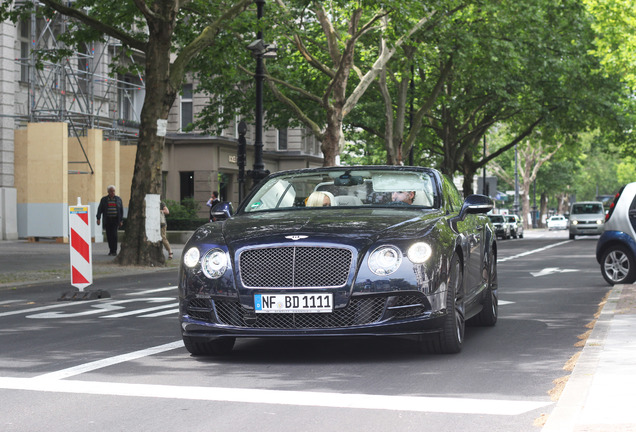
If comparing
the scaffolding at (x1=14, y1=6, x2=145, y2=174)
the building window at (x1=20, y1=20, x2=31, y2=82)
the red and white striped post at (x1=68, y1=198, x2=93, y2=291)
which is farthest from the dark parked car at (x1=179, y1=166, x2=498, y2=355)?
the building window at (x1=20, y1=20, x2=31, y2=82)

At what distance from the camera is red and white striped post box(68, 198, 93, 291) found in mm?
13422

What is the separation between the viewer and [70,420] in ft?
19.3

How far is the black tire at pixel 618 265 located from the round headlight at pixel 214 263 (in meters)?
9.47

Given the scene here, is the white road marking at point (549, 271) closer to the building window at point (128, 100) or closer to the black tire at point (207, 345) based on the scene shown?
the black tire at point (207, 345)

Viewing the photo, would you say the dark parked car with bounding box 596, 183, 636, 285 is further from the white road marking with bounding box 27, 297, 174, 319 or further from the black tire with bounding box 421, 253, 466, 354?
the black tire with bounding box 421, 253, 466, 354

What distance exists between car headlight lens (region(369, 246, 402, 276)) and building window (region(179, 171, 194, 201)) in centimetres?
4102

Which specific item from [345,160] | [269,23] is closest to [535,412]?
[269,23]

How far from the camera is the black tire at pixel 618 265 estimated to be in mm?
15734

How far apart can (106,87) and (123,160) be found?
2.99 metres

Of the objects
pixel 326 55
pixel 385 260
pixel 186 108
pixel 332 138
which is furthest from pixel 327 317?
pixel 186 108

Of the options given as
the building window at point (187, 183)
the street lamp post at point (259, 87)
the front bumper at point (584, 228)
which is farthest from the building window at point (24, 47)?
the front bumper at point (584, 228)

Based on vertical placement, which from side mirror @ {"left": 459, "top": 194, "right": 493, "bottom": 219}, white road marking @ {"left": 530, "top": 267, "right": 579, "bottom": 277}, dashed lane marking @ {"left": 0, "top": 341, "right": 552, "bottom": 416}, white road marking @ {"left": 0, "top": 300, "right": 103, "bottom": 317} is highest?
side mirror @ {"left": 459, "top": 194, "right": 493, "bottom": 219}

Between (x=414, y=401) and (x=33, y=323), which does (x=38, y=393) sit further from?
(x=33, y=323)

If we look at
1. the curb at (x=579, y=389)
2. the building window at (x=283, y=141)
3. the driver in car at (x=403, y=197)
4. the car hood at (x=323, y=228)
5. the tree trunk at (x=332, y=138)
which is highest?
the building window at (x=283, y=141)
